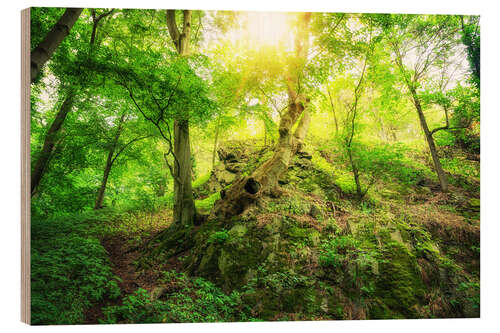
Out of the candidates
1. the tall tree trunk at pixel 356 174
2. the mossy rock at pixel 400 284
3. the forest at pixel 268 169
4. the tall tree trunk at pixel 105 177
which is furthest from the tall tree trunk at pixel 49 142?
the tall tree trunk at pixel 356 174

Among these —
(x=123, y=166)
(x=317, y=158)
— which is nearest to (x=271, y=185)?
(x=317, y=158)

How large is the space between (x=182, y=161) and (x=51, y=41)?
2534 mm

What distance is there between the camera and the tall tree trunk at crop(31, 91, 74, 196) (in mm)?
2625

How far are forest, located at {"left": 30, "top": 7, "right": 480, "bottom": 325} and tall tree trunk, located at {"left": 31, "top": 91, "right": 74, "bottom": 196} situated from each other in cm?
3

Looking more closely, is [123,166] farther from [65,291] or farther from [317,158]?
[317,158]

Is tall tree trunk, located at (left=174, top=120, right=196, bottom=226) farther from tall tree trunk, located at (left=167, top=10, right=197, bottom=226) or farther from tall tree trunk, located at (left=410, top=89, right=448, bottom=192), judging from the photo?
tall tree trunk, located at (left=410, top=89, right=448, bottom=192)

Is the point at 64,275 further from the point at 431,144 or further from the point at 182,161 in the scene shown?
the point at 431,144

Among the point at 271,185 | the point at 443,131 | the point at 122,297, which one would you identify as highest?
the point at 443,131

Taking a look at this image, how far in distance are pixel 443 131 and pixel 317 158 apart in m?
2.33

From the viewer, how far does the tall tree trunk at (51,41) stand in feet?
8.19

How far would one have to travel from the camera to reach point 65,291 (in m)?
2.29

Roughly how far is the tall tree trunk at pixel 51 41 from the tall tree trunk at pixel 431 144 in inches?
222

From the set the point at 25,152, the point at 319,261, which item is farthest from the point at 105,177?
the point at 319,261

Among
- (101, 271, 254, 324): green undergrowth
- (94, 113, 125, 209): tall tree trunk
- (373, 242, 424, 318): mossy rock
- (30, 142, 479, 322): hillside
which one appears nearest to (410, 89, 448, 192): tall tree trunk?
(30, 142, 479, 322): hillside
